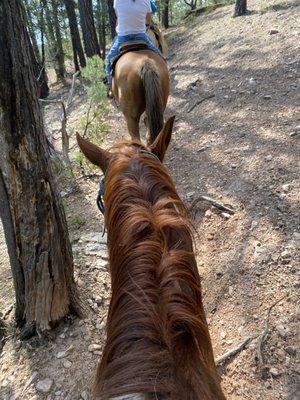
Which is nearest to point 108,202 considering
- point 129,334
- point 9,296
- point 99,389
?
point 129,334

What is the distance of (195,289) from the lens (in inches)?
56.5

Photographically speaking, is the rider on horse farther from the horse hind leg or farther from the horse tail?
the horse tail

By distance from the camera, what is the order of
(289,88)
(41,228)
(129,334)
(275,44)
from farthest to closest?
1. (275,44)
2. (289,88)
3. (41,228)
4. (129,334)

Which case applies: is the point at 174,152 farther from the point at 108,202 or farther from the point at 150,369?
the point at 150,369

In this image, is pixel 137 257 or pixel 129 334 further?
pixel 137 257

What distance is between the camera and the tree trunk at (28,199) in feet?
6.45

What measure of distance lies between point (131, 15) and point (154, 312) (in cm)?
531

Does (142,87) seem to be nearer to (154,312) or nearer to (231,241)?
(231,241)

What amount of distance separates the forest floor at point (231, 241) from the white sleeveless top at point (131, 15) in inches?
64.0

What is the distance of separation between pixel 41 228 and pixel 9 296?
1047mm

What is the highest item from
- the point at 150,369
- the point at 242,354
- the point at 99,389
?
the point at 150,369

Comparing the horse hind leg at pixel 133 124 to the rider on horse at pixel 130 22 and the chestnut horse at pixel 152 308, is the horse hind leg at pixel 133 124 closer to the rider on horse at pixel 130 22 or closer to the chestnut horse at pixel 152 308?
the rider on horse at pixel 130 22

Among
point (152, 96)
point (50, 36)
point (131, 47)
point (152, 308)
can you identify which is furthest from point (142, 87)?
point (50, 36)

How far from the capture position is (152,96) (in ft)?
15.0
